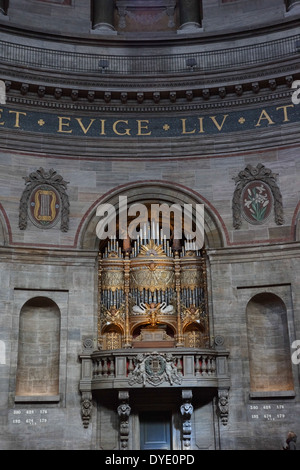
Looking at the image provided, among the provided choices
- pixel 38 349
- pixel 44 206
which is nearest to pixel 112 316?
pixel 38 349

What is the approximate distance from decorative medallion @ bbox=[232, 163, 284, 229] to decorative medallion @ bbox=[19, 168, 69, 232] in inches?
232

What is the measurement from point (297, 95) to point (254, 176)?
3179 millimetres

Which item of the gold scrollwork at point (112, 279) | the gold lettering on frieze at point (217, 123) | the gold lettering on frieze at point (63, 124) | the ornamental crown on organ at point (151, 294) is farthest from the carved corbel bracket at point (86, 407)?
the gold lettering on frieze at point (217, 123)

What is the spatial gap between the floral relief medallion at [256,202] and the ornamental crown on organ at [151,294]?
6.91 ft

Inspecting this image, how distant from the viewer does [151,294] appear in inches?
912

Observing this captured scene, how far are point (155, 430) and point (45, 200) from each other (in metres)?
8.50

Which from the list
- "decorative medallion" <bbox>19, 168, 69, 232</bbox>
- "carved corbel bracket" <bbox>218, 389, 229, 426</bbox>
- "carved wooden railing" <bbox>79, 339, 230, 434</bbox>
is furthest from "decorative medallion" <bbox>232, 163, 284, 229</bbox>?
"decorative medallion" <bbox>19, 168, 69, 232</bbox>

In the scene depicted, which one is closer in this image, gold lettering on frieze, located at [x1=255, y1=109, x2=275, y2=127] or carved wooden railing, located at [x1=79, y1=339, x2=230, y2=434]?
carved wooden railing, located at [x1=79, y1=339, x2=230, y2=434]

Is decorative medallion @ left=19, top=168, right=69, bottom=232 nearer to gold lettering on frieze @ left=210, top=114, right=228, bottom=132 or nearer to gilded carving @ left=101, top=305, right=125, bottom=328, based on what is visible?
gilded carving @ left=101, top=305, right=125, bottom=328

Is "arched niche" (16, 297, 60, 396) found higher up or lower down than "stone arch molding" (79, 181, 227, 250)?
lower down

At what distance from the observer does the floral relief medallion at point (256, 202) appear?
22281 mm

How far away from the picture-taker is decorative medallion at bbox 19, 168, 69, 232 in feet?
73.0

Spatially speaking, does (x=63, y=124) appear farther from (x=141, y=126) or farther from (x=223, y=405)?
(x=223, y=405)

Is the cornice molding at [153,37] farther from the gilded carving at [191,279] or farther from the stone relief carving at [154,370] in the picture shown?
the stone relief carving at [154,370]
